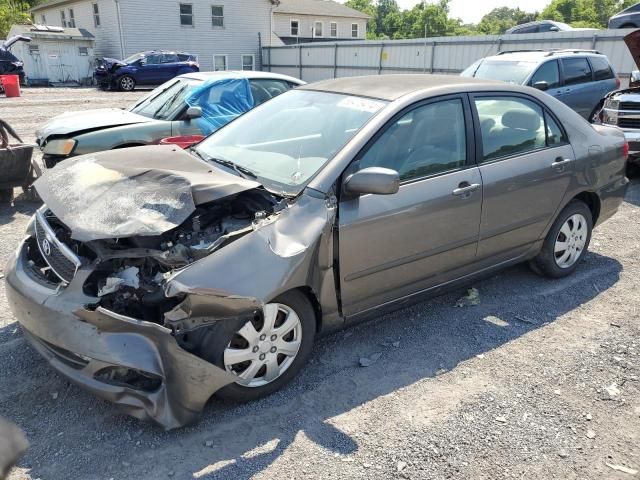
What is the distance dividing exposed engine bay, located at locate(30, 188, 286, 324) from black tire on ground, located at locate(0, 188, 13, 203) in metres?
4.36

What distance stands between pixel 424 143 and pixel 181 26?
28719mm

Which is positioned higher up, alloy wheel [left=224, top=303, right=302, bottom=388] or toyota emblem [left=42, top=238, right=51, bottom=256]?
toyota emblem [left=42, top=238, right=51, bottom=256]

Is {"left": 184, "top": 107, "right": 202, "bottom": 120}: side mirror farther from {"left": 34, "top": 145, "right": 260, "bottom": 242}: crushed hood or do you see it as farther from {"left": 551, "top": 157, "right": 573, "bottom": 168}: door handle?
{"left": 551, "top": 157, "right": 573, "bottom": 168}: door handle

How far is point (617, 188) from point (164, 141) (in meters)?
5.03

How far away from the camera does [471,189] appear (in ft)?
12.4

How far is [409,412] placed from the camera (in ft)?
10.1

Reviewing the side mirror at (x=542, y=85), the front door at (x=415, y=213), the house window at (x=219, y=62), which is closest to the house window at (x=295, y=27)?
the house window at (x=219, y=62)

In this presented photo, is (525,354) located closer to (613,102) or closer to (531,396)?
(531,396)

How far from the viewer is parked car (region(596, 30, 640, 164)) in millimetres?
7965

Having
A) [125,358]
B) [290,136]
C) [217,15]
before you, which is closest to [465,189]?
[290,136]

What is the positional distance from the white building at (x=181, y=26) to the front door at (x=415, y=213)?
27.7 metres

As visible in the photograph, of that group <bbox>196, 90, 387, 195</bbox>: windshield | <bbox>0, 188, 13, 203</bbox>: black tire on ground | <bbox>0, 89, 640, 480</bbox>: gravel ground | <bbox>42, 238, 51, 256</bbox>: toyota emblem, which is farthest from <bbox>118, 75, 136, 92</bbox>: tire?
<bbox>42, 238, 51, 256</bbox>: toyota emblem

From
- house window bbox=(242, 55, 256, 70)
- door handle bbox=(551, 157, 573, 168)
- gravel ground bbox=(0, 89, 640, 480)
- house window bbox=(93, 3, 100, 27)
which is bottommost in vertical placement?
gravel ground bbox=(0, 89, 640, 480)

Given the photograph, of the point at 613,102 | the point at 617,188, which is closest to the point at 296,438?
the point at 617,188
